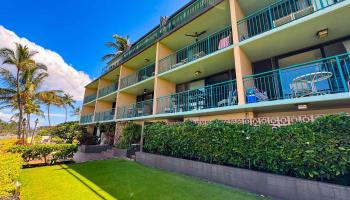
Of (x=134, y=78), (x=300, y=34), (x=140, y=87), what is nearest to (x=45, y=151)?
(x=140, y=87)

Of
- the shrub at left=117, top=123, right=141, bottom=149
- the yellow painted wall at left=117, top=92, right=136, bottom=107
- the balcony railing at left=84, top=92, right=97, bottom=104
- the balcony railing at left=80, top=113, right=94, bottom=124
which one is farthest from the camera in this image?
the balcony railing at left=84, top=92, right=97, bottom=104

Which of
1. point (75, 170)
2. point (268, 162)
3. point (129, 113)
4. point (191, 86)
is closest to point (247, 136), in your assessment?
point (268, 162)

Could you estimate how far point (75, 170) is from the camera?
9.78 m

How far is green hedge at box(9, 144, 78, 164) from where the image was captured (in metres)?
11.2

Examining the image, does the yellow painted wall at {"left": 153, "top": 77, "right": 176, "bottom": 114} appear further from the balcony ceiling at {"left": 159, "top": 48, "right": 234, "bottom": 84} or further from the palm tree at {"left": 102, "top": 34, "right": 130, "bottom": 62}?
the palm tree at {"left": 102, "top": 34, "right": 130, "bottom": 62}

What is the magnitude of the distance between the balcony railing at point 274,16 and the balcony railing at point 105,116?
15.9m

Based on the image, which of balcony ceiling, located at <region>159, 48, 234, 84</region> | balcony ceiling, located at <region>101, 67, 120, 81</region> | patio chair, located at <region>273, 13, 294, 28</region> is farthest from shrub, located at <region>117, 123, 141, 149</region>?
patio chair, located at <region>273, 13, 294, 28</region>

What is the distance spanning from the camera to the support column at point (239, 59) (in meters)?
7.71

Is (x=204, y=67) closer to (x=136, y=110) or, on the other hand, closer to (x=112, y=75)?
(x=136, y=110)

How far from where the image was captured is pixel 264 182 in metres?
5.54

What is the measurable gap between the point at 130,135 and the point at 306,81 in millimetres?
11932

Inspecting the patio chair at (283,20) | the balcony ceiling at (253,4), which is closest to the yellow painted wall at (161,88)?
the balcony ceiling at (253,4)

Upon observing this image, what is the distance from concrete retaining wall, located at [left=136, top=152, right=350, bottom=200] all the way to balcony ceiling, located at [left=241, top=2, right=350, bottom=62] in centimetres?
574

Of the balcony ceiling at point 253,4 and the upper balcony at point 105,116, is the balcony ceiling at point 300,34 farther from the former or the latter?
the upper balcony at point 105,116
